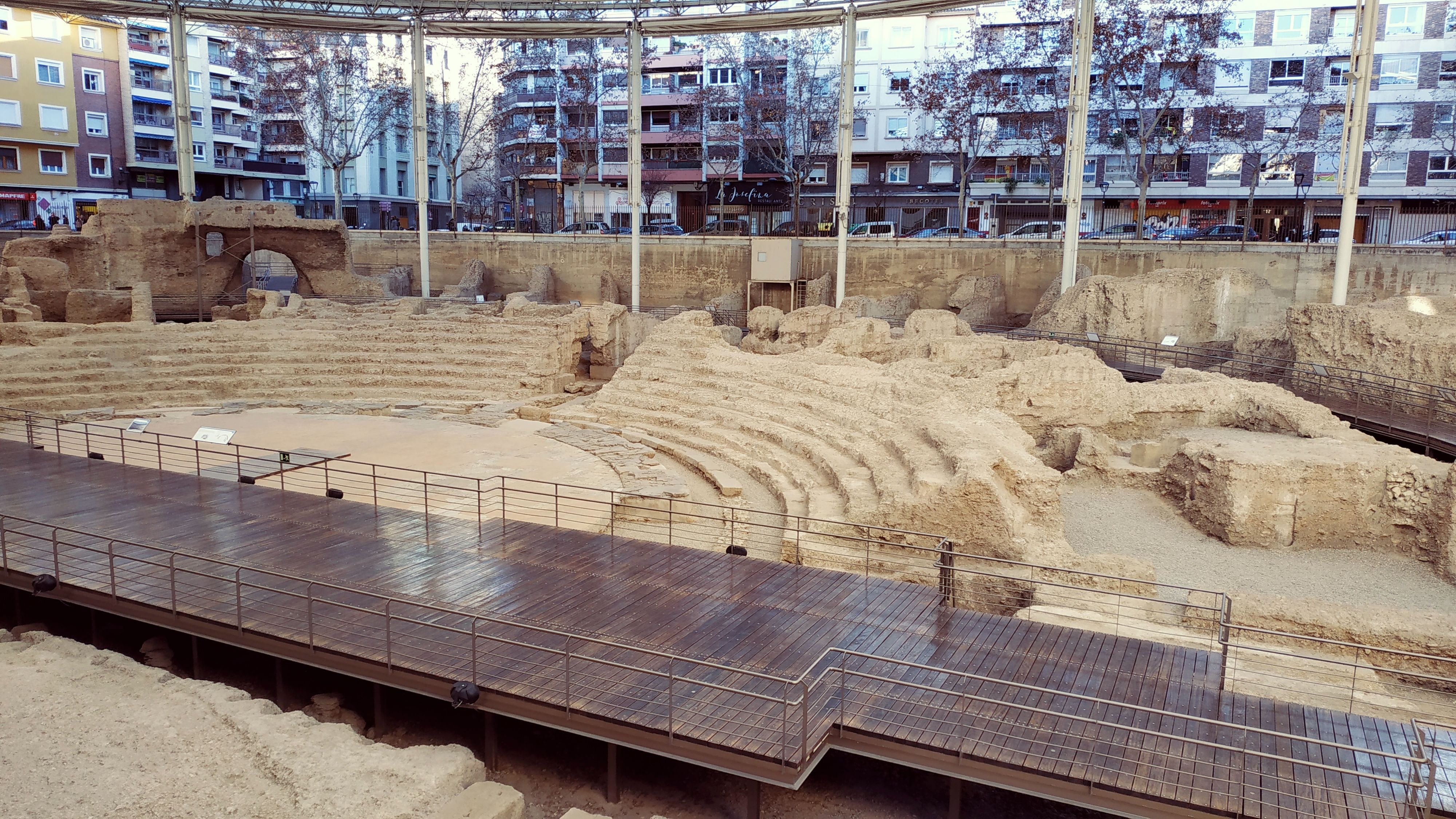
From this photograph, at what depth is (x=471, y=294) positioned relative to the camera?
118 ft

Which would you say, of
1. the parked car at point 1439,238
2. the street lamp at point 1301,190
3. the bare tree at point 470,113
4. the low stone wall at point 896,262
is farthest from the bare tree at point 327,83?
the parked car at point 1439,238

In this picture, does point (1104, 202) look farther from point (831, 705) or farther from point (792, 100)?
point (831, 705)

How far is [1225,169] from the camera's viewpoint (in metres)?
Answer: 43.0

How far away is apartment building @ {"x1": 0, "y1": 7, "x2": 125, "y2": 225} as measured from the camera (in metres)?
42.6

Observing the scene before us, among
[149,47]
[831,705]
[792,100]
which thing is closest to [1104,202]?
[792,100]

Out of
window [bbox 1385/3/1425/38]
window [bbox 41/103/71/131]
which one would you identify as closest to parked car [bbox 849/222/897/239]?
window [bbox 1385/3/1425/38]

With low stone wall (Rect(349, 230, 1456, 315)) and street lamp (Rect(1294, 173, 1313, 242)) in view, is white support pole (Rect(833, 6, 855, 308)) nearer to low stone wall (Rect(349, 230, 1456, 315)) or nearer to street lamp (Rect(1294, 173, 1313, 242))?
low stone wall (Rect(349, 230, 1456, 315))

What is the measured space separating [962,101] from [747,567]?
32571mm

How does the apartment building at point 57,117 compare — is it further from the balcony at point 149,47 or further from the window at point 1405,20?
the window at point 1405,20

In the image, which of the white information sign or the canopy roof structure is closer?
the white information sign

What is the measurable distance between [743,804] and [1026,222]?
43.0 m

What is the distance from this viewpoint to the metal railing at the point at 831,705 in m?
6.47

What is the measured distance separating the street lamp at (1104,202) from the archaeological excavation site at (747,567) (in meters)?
21.4

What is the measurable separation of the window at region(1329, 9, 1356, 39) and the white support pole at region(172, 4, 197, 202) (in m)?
41.3
